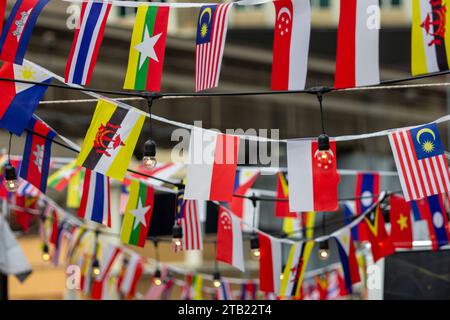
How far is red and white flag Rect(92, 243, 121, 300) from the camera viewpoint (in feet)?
61.2

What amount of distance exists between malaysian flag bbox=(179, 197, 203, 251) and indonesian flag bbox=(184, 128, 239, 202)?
276cm

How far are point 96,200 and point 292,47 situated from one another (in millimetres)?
3751

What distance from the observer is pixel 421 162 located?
10875 millimetres

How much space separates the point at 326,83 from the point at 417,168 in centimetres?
2676

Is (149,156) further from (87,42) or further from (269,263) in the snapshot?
(269,263)

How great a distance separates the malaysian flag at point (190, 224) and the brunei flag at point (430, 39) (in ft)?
17.6

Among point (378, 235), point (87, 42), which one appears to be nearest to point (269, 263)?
point (378, 235)

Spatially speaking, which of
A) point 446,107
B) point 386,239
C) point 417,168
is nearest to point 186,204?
point 386,239

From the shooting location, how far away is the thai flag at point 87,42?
10.7m

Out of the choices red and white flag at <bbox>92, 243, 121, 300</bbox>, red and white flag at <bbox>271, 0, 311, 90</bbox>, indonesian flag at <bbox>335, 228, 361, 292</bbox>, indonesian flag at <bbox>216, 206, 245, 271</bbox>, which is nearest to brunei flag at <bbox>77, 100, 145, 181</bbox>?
red and white flag at <bbox>271, 0, 311, 90</bbox>

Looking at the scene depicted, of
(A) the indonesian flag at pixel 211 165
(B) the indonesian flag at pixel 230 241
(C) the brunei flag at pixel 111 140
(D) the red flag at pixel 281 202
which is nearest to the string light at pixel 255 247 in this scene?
(B) the indonesian flag at pixel 230 241

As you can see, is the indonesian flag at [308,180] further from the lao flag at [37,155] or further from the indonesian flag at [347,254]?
the indonesian flag at [347,254]

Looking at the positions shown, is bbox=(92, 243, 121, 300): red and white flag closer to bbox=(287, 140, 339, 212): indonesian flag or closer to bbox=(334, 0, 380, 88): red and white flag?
bbox=(287, 140, 339, 212): indonesian flag

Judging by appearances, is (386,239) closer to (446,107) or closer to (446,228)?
(446,228)
